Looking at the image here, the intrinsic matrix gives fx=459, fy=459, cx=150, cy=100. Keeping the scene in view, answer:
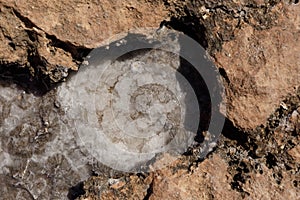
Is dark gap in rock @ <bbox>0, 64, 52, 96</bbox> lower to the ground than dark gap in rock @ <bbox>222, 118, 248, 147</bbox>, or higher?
lower

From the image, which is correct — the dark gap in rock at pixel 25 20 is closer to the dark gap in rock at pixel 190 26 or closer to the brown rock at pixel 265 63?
the dark gap in rock at pixel 190 26

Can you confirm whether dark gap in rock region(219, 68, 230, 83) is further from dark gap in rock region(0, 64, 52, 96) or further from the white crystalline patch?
dark gap in rock region(0, 64, 52, 96)

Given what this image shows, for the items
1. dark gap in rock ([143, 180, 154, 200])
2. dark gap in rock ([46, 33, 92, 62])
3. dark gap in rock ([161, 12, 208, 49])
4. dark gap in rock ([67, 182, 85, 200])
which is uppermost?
dark gap in rock ([161, 12, 208, 49])

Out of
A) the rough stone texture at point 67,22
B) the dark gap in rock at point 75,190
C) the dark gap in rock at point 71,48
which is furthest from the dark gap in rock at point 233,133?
the dark gap in rock at point 75,190

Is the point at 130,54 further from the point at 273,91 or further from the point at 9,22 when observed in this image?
the point at 273,91

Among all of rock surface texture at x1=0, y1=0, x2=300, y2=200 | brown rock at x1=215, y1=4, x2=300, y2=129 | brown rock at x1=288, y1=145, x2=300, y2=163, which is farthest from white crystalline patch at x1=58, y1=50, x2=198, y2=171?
brown rock at x1=288, y1=145, x2=300, y2=163

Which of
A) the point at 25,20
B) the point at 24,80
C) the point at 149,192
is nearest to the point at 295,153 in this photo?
the point at 149,192
